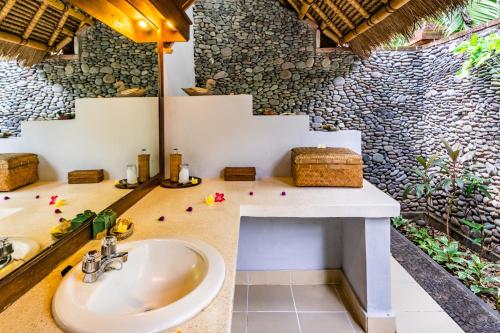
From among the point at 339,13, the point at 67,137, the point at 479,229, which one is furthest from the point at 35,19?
the point at 479,229

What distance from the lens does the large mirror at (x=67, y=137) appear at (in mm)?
811

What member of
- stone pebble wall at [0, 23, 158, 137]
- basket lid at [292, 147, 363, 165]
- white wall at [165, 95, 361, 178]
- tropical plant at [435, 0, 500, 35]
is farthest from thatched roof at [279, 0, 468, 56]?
stone pebble wall at [0, 23, 158, 137]

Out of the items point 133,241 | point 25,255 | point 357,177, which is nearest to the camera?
point 25,255

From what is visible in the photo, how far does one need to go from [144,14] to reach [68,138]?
2.99ft

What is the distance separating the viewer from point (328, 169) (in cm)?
188

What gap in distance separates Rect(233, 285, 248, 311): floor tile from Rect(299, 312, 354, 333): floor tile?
1.41ft

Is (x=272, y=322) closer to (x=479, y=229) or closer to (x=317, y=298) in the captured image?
(x=317, y=298)

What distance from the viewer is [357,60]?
4500 millimetres

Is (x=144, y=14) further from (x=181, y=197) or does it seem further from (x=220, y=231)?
(x=220, y=231)

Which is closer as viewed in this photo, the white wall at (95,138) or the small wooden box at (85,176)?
the white wall at (95,138)

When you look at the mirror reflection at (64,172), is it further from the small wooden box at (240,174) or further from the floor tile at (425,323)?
the floor tile at (425,323)

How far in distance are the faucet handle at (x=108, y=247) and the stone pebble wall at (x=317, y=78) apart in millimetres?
3840

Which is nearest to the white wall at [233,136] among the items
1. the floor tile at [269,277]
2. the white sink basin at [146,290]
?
the floor tile at [269,277]

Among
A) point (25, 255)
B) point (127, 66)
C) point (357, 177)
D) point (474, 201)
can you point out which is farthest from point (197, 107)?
point (474, 201)
